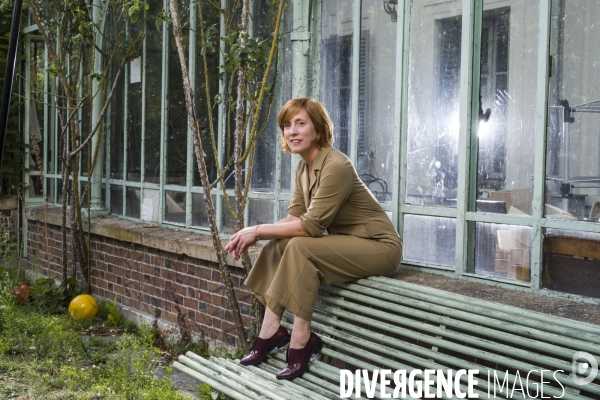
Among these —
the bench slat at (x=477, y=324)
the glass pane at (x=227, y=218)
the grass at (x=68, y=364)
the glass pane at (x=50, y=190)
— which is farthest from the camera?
the glass pane at (x=50, y=190)

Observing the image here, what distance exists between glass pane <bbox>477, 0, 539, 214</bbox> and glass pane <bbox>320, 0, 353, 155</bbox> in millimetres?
1030

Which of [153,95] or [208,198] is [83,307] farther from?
[208,198]

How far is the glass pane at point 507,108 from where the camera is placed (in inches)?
150

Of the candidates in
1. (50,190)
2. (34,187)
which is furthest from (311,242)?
(34,187)

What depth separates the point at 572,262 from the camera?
359cm

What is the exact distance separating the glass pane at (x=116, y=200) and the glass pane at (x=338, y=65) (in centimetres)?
325

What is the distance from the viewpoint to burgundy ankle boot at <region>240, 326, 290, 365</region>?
12.9 feet

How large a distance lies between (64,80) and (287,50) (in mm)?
2666

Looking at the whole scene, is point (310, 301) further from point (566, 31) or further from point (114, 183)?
point (114, 183)

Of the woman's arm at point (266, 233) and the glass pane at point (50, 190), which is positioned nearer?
the woman's arm at point (266, 233)

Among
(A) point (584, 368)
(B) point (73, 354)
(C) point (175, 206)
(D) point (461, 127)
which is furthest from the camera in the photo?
(C) point (175, 206)

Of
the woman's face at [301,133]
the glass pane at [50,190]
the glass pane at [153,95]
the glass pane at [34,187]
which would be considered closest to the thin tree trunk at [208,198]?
the woman's face at [301,133]

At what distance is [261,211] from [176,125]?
150 centimetres

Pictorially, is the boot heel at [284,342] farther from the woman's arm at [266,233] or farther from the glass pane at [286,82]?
the glass pane at [286,82]
